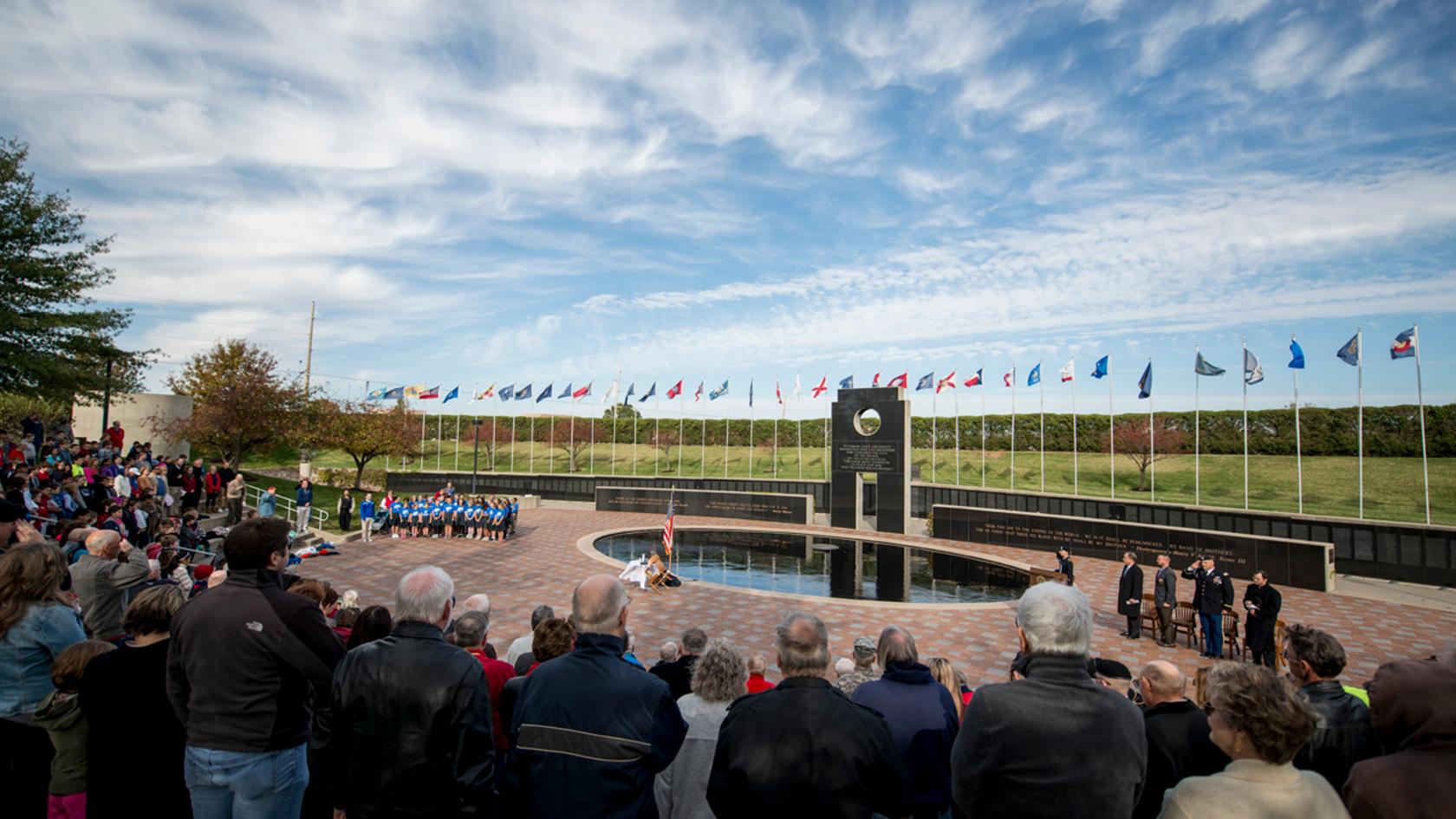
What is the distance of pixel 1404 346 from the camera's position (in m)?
16.9

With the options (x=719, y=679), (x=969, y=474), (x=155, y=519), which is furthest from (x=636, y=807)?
(x=969, y=474)

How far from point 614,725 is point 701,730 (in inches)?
28.3

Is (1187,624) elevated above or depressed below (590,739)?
below

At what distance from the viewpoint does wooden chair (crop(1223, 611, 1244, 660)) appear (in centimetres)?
1055

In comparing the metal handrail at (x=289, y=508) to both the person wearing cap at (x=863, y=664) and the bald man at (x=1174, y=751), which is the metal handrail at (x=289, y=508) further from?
the bald man at (x=1174, y=751)

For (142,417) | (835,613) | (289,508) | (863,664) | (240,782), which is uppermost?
(142,417)

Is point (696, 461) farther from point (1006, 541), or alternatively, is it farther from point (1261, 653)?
point (1261, 653)

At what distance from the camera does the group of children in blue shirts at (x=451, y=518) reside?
21094 mm

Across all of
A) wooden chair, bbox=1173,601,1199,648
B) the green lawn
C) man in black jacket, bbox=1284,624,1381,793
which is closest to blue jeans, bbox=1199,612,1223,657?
wooden chair, bbox=1173,601,1199,648

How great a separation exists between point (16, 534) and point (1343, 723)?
8.99 metres

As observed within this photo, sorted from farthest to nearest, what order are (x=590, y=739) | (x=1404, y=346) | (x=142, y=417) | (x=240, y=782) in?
1. (x=142, y=417)
2. (x=1404, y=346)
3. (x=240, y=782)
4. (x=590, y=739)

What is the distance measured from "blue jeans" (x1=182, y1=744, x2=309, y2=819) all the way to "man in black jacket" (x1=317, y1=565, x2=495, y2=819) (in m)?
0.47

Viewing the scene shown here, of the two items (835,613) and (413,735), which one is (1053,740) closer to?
(413,735)

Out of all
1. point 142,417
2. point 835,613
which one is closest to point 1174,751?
point 835,613
